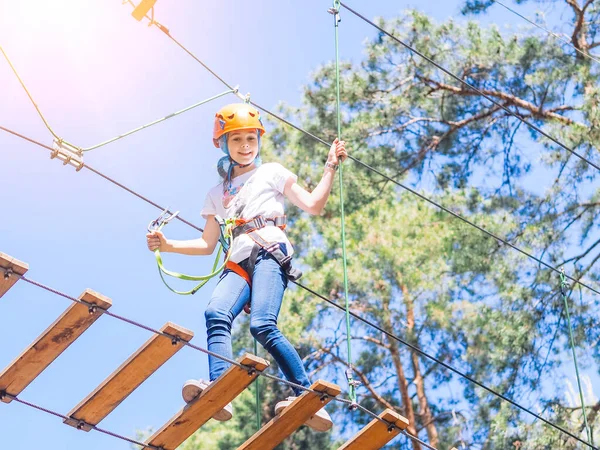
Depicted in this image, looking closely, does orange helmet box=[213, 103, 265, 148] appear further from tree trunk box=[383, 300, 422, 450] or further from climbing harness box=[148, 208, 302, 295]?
tree trunk box=[383, 300, 422, 450]

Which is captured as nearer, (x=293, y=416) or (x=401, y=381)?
(x=293, y=416)

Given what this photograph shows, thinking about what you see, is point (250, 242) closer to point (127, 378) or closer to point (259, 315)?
point (259, 315)

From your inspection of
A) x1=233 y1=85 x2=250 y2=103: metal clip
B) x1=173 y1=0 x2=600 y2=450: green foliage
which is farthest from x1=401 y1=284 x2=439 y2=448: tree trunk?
x1=233 y1=85 x2=250 y2=103: metal clip

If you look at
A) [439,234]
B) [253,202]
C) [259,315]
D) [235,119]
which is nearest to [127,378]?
[259,315]

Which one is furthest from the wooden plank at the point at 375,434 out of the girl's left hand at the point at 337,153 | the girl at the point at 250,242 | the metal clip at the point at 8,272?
the metal clip at the point at 8,272

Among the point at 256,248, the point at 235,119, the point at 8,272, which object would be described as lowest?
the point at 8,272

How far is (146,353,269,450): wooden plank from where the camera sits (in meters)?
4.20

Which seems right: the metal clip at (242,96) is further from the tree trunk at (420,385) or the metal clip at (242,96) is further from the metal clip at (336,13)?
the tree trunk at (420,385)

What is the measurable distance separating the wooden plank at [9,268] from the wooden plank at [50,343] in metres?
0.22

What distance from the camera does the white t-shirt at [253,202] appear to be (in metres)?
4.69

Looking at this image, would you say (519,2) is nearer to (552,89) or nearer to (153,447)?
(552,89)

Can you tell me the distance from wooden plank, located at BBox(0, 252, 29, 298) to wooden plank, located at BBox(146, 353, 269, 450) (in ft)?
2.60

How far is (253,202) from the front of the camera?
4805mm

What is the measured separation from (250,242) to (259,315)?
335mm
